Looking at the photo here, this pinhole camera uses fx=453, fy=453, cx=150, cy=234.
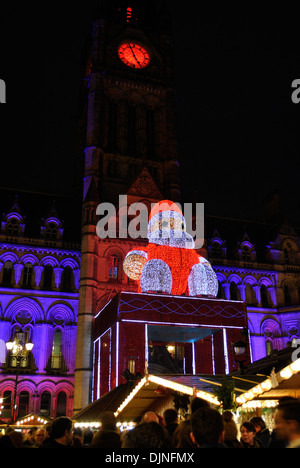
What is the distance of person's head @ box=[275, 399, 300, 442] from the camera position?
4293 millimetres

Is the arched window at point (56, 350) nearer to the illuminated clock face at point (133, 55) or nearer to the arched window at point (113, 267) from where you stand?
the arched window at point (113, 267)

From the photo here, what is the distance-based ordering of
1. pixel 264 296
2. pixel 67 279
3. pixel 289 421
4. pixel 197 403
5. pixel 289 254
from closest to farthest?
1. pixel 289 421
2. pixel 197 403
3. pixel 67 279
4. pixel 264 296
5. pixel 289 254

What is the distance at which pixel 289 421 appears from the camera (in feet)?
14.2

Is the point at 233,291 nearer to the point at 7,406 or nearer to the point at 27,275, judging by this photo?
the point at 27,275

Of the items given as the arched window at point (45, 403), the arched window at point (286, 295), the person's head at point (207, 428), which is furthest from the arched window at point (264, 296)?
the person's head at point (207, 428)

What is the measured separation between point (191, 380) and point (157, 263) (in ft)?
32.6

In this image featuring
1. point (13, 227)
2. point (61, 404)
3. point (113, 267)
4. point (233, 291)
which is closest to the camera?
point (61, 404)

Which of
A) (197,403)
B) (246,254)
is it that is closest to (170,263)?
(197,403)

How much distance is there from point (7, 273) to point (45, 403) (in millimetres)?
9950

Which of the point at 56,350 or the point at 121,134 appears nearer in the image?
the point at 56,350

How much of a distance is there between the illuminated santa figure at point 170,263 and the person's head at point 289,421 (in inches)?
737

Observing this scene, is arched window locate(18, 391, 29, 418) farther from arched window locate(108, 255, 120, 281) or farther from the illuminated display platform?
arched window locate(108, 255, 120, 281)

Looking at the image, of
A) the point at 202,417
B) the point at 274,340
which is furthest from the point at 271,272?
the point at 202,417
